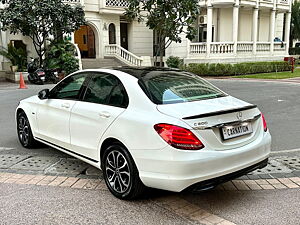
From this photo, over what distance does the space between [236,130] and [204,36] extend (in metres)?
23.0

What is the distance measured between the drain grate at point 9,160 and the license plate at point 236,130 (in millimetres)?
3441

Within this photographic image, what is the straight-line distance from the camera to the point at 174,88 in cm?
403

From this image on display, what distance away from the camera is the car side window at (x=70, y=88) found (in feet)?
15.5

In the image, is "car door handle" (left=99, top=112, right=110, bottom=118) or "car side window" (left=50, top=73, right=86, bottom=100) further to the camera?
"car side window" (left=50, top=73, right=86, bottom=100)

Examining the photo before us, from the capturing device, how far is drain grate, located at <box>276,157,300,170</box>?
16.2 ft

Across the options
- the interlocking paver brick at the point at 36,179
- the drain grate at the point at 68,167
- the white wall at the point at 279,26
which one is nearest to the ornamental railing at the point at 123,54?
the white wall at the point at 279,26

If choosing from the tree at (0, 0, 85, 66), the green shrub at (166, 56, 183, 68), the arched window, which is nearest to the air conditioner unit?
the green shrub at (166, 56, 183, 68)

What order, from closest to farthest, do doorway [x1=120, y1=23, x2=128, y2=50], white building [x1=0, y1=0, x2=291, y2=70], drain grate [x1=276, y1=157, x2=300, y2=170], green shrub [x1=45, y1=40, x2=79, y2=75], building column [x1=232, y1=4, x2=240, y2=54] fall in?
drain grate [x1=276, y1=157, x2=300, y2=170]
green shrub [x1=45, y1=40, x2=79, y2=75]
building column [x1=232, y1=4, x2=240, y2=54]
white building [x1=0, y1=0, x2=291, y2=70]
doorway [x1=120, y1=23, x2=128, y2=50]

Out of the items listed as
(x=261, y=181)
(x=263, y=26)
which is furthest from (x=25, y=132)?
(x=263, y=26)

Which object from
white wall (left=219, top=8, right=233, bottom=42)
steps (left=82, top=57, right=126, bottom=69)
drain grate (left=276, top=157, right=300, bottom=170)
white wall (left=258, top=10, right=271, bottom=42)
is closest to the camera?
drain grate (left=276, top=157, right=300, bottom=170)

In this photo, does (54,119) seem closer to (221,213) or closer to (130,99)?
(130,99)

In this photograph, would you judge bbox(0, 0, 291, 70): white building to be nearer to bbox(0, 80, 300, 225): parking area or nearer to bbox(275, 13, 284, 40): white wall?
bbox(275, 13, 284, 40): white wall

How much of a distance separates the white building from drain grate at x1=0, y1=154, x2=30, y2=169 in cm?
1659

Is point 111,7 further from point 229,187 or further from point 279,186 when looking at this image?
point 279,186
